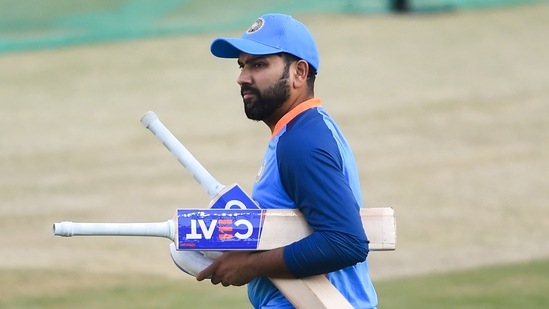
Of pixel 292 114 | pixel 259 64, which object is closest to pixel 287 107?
pixel 292 114

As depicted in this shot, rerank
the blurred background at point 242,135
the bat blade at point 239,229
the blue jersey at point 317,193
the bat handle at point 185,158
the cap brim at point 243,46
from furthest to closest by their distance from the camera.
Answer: the blurred background at point 242,135 < the bat handle at point 185,158 < the cap brim at point 243,46 < the bat blade at point 239,229 < the blue jersey at point 317,193

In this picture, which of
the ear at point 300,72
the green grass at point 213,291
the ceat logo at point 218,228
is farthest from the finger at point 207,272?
the green grass at point 213,291

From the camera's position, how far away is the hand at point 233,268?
4.42 m

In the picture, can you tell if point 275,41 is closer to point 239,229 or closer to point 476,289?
point 239,229

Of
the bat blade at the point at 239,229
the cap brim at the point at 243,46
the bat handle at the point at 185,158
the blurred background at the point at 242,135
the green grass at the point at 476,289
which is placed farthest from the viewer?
the blurred background at the point at 242,135

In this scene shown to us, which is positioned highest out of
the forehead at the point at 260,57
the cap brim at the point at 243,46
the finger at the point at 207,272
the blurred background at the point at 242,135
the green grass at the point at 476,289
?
→ the cap brim at the point at 243,46

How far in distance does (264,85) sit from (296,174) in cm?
39

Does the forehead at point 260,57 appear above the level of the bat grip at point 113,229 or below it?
above

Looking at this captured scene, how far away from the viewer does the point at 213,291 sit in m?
10.2

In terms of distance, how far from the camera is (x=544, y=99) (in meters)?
16.7

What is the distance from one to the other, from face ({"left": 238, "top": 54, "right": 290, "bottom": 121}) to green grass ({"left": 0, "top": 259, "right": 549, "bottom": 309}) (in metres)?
5.08

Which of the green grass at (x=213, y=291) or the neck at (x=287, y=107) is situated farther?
the green grass at (x=213, y=291)

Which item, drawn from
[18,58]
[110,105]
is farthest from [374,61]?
[18,58]

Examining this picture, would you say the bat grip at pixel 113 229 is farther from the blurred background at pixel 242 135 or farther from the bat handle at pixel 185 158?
the blurred background at pixel 242 135
